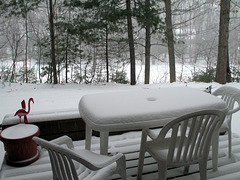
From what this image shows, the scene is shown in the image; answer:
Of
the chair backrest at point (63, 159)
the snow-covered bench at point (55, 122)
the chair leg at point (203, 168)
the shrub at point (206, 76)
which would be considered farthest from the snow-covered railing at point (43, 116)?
the shrub at point (206, 76)

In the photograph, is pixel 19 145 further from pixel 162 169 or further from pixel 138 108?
pixel 162 169

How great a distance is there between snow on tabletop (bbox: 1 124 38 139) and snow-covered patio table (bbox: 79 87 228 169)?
1.74ft

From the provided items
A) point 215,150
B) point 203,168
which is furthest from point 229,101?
point 203,168

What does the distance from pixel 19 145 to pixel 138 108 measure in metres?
1.10

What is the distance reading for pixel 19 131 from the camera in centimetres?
175

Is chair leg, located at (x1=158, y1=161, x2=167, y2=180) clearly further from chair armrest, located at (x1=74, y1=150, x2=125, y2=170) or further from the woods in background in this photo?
the woods in background

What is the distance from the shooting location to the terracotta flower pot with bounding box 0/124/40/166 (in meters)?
1.65

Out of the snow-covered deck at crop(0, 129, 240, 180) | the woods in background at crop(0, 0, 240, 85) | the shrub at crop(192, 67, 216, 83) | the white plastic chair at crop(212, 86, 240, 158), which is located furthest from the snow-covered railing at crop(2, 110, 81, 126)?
the shrub at crop(192, 67, 216, 83)

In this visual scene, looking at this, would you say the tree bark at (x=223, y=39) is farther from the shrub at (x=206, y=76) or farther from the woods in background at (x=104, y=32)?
the shrub at (x=206, y=76)

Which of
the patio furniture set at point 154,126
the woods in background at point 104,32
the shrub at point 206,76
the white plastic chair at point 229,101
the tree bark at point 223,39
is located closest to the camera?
the patio furniture set at point 154,126

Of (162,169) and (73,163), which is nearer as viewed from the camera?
(73,163)

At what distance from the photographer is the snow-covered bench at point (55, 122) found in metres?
2.03

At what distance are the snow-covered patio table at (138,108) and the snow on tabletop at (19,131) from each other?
53 centimetres

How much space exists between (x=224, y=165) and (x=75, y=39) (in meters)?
6.27
